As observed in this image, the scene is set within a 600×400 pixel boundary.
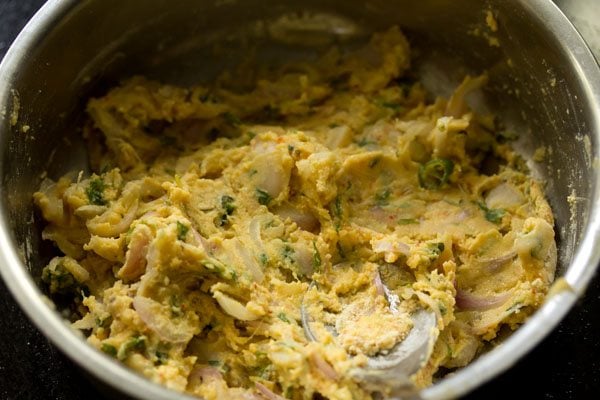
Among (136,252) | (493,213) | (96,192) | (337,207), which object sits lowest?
(96,192)

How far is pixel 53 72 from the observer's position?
7.04 feet

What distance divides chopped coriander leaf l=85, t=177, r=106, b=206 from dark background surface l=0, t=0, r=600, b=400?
→ 16.3 inches

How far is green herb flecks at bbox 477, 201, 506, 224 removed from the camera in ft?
7.03

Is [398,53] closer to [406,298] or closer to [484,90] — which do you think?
[484,90]

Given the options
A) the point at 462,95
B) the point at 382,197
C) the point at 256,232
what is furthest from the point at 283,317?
the point at 462,95

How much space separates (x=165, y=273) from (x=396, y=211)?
714 millimetres

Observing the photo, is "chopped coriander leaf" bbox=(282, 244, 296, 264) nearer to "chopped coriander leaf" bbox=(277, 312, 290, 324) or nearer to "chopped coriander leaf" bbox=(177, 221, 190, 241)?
"chopped coriander leaf" bbox=(277, 312, 290, 324)

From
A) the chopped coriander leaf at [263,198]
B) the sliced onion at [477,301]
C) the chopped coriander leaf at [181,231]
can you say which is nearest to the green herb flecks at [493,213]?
the sliced onion at [477,301]

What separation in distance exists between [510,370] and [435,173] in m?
0.62

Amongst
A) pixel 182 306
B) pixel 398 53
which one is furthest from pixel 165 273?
pixel 398 53

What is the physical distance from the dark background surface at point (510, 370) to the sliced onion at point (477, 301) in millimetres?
174

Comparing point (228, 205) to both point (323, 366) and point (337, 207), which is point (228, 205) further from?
point (323, 366)

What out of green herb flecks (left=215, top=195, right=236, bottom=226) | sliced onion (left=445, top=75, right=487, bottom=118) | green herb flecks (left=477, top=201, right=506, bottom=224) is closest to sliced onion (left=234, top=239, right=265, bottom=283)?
green herb flecks (left=215, top=195, right=236, bottom=226)

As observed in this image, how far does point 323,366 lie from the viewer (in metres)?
1.74
